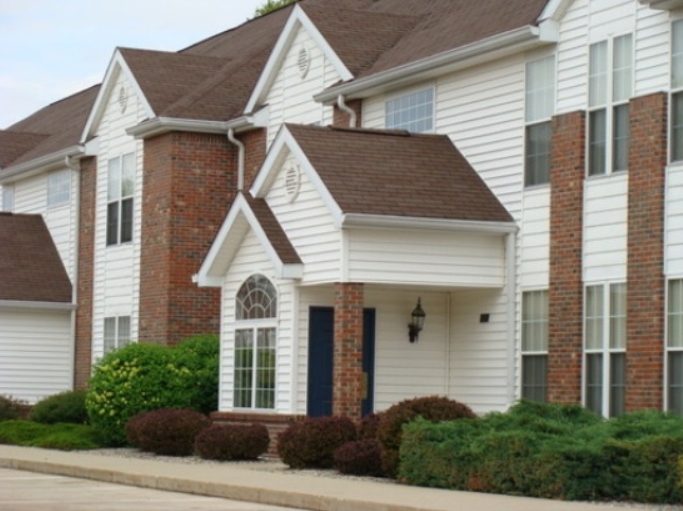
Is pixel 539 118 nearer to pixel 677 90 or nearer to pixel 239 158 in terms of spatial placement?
pixel 677 90

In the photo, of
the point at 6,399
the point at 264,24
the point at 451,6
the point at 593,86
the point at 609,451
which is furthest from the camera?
the point at 264,24

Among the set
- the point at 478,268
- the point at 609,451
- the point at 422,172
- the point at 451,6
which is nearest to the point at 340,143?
the point at 422,172

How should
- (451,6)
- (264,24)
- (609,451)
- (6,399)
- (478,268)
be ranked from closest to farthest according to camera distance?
(609,451)
(478,268)
(451,6)
(6,399)
(264,24)

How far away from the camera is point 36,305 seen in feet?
132

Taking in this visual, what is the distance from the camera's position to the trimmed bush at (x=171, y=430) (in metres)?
28.4

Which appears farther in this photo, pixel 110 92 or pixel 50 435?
pixel 110 92

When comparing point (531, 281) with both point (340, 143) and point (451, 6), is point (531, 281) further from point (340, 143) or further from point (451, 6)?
point (451, 6)

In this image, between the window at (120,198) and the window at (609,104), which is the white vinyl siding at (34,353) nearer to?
the window at (120,198)

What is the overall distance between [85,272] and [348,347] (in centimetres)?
1575

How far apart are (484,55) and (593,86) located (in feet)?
8.02

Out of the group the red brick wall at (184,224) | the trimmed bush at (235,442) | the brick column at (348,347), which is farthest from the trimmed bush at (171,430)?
the red brick wall at (184,224)

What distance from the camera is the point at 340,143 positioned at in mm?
26938

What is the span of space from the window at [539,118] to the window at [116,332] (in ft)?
44.2

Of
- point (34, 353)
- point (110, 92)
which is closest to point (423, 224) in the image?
point (110, 92)
